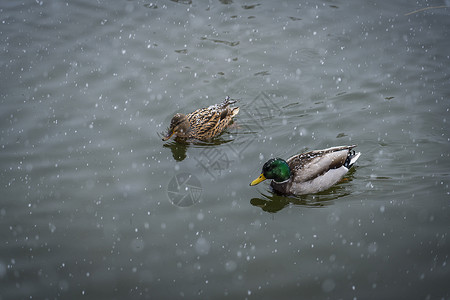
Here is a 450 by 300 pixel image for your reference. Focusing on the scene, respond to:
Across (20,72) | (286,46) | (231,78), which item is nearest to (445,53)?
(286,46)

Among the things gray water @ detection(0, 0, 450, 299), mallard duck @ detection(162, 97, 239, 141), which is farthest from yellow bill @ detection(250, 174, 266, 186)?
mallard duck @ detection(162, 97, 239, 141)

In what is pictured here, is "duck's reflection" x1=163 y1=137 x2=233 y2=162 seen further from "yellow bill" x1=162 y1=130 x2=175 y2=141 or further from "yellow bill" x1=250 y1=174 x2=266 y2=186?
"yellow bill" x1=250 y1=174 x2=266 y2=186

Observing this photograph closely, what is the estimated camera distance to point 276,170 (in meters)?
6.24

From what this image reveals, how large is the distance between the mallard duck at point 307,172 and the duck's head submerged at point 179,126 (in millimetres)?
1419

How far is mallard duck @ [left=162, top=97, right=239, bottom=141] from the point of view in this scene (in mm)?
7094

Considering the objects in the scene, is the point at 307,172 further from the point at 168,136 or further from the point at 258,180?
the point at 168,136

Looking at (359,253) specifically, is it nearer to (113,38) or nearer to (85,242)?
(85,242)

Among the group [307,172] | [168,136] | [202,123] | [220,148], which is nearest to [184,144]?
[168,136]

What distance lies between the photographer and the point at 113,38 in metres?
9.39

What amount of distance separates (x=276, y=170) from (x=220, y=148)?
3.93 ft

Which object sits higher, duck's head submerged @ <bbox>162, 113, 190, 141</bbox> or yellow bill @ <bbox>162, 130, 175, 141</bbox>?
duck's head submerged @ <bbox>162, 113, 190, 141</bbox>

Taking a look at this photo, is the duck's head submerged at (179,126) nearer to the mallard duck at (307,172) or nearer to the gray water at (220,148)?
the gray water at (220,148)

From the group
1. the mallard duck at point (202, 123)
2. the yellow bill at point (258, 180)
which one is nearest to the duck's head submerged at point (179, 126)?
the mallard duck at point (202, 123)

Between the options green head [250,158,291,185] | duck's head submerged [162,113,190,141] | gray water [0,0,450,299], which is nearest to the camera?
gray water [0,0,450,299]
